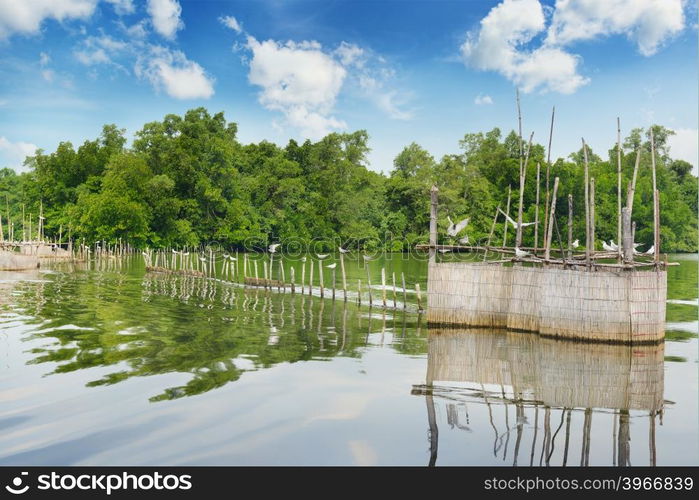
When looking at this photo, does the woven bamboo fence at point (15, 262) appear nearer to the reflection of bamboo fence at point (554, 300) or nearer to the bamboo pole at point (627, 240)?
the reflection of bamboo fence at point (554, 300)

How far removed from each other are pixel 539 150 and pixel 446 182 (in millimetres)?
11980

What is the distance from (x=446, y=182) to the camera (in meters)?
72.2

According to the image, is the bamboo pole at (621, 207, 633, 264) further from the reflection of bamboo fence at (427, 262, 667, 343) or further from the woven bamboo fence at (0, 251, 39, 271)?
the woven bamboo fence at (0, 251, 39, 271)

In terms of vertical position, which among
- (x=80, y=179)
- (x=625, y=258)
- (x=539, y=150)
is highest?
(x=539, y=150)

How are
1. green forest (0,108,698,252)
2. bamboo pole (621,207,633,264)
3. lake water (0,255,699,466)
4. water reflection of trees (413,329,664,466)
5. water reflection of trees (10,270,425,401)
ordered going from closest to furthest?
lake water (0,255,699,466)
water reflection of trees (413,329,664,466)
water reflection of trees (10,270,425,401)
bamboo pole (621,207,633,264)
green forest (0,108,698,252)

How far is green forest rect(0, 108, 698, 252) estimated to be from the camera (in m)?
66.6

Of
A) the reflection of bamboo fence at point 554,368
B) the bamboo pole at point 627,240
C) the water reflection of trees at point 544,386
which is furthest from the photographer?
the bamboo pole at point 627,240

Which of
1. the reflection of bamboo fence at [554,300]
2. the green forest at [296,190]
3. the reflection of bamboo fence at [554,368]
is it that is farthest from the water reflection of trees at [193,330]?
the green forest at [296,190]

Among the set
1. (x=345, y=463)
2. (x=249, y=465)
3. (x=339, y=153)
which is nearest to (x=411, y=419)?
(x=345, y=463)

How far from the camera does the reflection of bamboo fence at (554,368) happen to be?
12.5 meters

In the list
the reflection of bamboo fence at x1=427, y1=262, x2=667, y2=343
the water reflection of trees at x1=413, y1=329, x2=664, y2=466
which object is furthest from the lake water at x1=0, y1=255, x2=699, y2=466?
the reflection of bamboo fence at x1=427, y1=262, x2=667, y2=343

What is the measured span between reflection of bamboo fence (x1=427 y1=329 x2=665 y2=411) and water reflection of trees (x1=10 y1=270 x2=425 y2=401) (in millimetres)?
1534

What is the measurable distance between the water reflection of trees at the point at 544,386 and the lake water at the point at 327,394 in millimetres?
47

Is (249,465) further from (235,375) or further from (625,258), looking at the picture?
(625,258)
